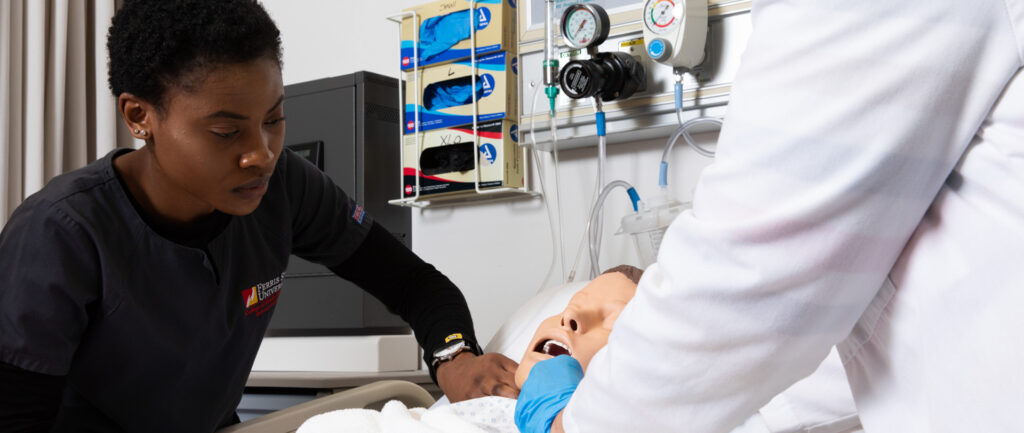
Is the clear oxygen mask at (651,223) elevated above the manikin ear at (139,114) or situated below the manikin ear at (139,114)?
below

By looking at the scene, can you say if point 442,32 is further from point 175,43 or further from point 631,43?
point 175,43

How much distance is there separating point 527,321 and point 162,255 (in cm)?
64

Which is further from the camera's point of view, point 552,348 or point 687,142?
point 687,142

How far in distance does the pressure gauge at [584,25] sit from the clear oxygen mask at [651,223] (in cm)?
36

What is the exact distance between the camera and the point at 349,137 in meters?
2.00

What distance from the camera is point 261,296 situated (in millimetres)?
1461

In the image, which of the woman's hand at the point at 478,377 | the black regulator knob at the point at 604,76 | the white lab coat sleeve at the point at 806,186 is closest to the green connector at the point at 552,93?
the black regulator knob at the point at 604,76

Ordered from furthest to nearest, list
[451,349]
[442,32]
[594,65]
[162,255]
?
[442,32] < [594,65] < [451,349] < [162,255]

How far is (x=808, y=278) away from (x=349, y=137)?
63.1 inches

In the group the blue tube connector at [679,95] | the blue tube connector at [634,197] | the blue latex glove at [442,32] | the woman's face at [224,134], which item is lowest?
the blue tube connector at [634,197]

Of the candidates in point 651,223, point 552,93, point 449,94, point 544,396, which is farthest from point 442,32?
point 544,396

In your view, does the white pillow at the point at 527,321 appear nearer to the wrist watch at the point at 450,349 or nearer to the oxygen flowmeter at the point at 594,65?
the wrist watch at the point at 450,349

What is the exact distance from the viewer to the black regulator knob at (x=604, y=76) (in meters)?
1.68

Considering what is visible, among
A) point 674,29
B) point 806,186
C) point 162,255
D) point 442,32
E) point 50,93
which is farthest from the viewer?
point 50,93
